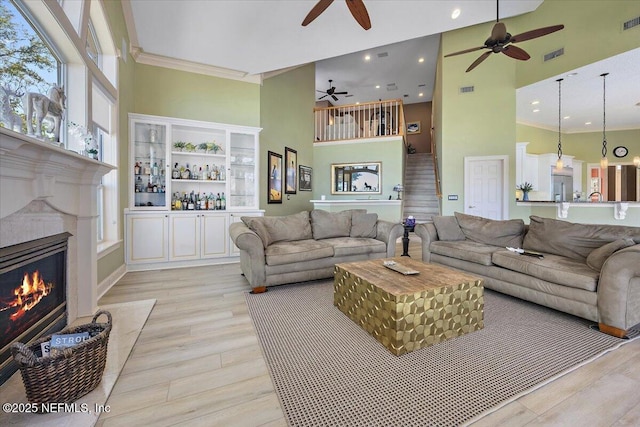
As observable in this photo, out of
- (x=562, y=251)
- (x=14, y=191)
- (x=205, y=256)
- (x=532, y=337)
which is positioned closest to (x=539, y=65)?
(x=562, y=251)

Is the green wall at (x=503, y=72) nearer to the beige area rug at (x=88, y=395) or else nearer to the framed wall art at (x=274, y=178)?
the framed wall art at (x=274, y=178)

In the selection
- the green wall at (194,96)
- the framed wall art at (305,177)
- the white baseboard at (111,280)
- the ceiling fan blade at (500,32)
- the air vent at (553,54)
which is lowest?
the white baseboard at (111,280)

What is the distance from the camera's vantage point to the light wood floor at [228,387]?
1.42 meters

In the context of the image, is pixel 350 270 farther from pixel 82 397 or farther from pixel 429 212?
pixel 429 212

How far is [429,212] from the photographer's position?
8445 millimetres

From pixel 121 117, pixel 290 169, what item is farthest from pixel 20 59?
pixel 290 169

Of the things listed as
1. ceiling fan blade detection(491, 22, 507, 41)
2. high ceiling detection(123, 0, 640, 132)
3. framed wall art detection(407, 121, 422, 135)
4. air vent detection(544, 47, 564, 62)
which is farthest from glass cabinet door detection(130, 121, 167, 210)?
framed wall art detection(407, 121, 422, 135)

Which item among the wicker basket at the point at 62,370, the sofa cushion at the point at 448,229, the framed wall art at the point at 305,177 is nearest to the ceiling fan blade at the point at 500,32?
the sofa cushion at the point at 448,229

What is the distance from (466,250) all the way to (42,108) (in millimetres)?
4386

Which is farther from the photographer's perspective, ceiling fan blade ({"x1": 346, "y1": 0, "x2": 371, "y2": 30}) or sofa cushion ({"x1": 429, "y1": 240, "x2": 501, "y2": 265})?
sofa cushion ({"x1": 429, "y1": 240, "x2": 501, "y2": 265})

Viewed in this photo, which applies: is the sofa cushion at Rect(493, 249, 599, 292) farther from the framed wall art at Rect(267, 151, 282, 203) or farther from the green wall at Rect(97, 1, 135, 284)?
the green wall at Rect(97, 1, 135, 284)

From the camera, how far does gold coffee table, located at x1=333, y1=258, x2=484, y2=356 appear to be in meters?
2.02

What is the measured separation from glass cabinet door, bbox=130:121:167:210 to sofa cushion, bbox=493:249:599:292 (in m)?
4.94

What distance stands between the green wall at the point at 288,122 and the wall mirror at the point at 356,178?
2.17ft
